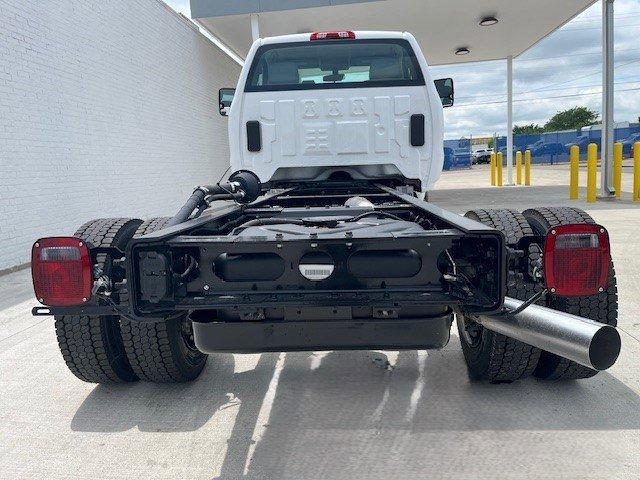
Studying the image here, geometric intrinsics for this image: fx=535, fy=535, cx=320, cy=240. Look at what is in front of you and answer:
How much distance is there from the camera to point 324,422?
8.48 feet

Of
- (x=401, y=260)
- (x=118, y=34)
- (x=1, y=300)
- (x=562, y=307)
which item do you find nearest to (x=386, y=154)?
(x=562, y=307)

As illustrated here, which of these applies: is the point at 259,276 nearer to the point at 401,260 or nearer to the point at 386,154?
the point at 401,260

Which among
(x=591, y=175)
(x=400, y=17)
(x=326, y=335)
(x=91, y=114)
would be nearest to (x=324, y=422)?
(x=326, y=335)

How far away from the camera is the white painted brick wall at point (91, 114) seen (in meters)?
6.89

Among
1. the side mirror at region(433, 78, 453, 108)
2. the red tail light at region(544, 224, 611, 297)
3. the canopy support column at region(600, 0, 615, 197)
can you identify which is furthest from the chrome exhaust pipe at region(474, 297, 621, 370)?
the canopy support column at region(600, 0, 615, 197)

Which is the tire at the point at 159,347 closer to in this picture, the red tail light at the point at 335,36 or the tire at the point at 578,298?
the tire at the point at 578,298

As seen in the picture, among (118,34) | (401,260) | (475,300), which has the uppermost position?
(118,34)

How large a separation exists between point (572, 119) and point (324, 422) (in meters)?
83.5

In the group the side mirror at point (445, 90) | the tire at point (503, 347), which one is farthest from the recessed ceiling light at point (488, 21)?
the tire at point (503, 347)

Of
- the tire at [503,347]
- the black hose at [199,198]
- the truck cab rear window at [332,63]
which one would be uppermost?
the truck cab rear window at [332,63]

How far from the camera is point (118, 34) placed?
9.92 m

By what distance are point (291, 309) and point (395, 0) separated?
10636 millimetres

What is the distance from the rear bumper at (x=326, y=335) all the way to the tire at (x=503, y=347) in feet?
1.81

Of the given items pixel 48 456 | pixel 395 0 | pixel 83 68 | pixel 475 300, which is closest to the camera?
pixel 475 300
